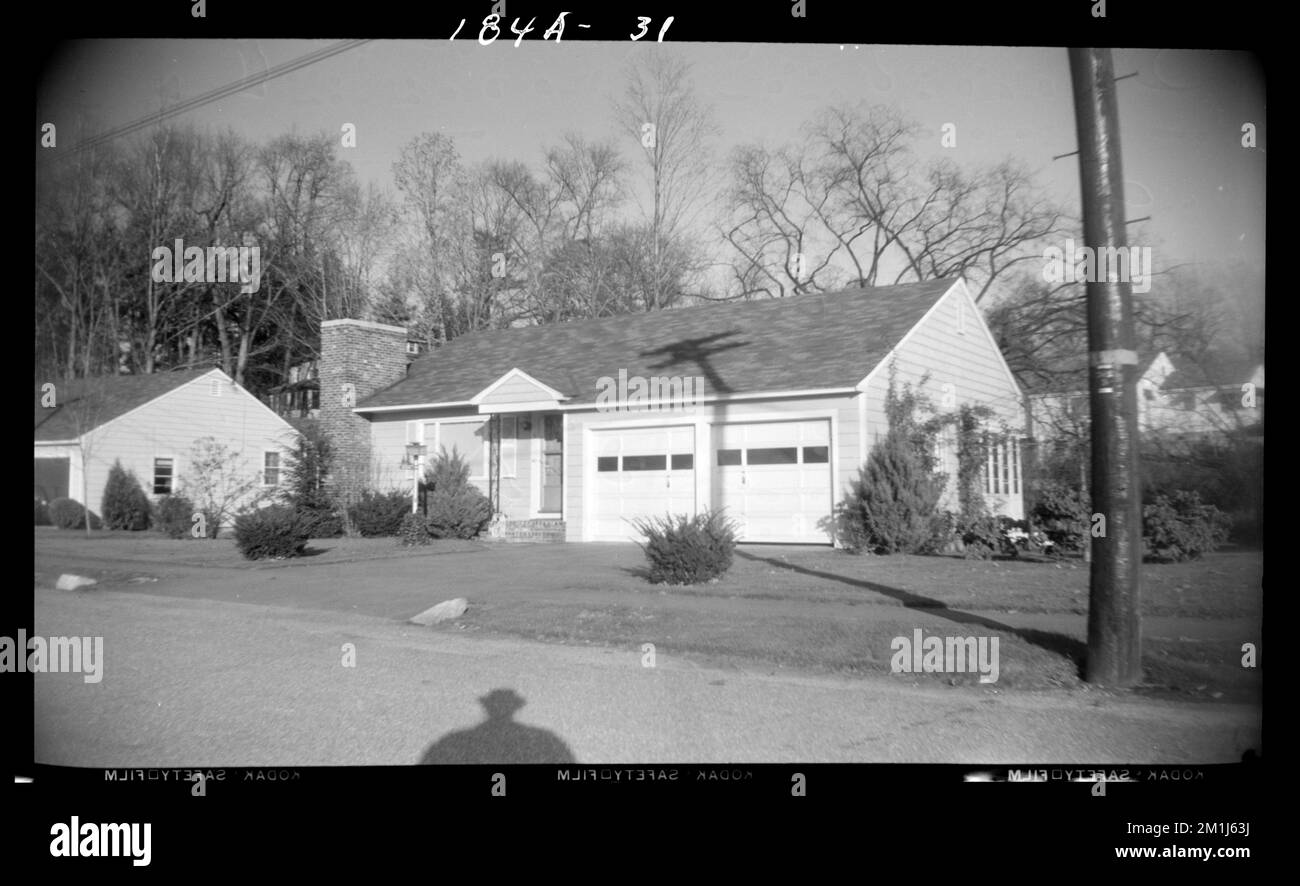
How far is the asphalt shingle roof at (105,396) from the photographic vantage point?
9.04m

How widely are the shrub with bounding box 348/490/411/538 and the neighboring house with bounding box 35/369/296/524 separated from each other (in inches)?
63.0

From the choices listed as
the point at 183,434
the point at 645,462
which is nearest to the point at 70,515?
the point at 183,434

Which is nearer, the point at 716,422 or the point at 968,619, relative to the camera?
the point at 968,619

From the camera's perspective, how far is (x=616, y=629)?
23.5 feet

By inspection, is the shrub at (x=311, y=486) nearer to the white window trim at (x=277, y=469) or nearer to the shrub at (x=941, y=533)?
the white window trim at (x=277, y=469)

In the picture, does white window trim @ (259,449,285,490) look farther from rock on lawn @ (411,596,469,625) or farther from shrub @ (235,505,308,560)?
rock on lawn @ (411,596,469,625)

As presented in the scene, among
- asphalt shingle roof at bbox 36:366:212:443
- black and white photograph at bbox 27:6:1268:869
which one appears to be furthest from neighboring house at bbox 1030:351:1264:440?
asphalt shingle roof at bbox 36:366:212:443

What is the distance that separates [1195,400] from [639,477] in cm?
A: 652

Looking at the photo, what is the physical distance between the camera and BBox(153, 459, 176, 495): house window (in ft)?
48.7

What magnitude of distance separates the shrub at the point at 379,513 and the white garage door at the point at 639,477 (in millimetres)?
3769

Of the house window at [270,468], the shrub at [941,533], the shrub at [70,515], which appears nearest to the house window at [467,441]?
the house window at [270,468]

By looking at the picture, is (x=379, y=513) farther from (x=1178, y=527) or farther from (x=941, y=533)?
(x=1178, y=527)

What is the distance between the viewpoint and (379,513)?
47.6 ft

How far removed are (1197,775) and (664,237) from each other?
843 centimetres
